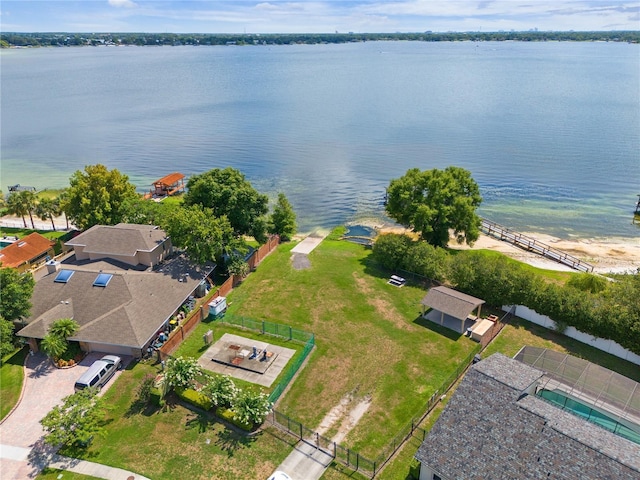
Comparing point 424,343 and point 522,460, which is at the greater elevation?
point 522,460

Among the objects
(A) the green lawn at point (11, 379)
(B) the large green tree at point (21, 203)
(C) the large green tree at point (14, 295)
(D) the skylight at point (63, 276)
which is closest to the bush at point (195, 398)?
(A) the green lawn at point (11, 379)

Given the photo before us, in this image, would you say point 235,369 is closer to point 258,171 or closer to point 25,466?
point 25,466

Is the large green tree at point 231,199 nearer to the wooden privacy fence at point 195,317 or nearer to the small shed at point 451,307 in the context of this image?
the wooden privacy fence at point 195,317

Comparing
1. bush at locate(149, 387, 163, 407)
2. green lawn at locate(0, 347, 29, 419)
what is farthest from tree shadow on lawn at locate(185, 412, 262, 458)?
green lawn at locate(0, 347, 29, 419)

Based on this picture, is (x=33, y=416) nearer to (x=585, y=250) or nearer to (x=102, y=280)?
(x=102, y=280)

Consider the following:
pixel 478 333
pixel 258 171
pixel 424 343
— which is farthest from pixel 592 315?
pixel 258 171

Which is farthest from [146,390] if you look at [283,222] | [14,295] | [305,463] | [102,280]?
[283,222]

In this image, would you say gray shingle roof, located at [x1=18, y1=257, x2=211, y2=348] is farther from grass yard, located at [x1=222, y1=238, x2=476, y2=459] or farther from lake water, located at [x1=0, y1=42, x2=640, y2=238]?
lake water, located at [x1=0, y1=42, x2=640, y2=238]
